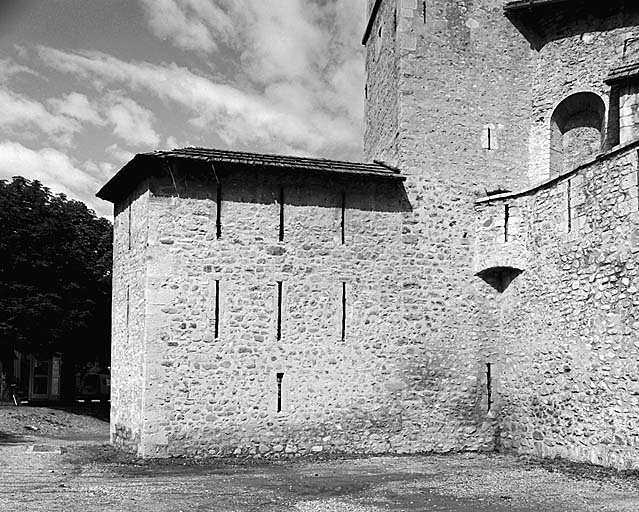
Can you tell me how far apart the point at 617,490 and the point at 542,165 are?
742 centimetres

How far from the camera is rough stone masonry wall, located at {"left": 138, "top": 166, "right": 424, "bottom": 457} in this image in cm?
1334

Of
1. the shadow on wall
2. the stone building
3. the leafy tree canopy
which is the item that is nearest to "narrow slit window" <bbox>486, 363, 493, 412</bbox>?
the stone building

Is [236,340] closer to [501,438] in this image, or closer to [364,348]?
[364,348]

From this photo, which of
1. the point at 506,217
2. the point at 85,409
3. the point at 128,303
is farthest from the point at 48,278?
the point at 506,217

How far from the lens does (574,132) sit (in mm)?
15523

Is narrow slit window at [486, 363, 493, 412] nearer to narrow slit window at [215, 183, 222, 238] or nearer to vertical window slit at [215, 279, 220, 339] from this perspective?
vertical window slit at [215, 279, 220, 339]

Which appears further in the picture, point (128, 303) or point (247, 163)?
point (128, 303)

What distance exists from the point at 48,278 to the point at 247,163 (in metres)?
15.7

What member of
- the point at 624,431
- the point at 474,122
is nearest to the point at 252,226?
the point at 474,122

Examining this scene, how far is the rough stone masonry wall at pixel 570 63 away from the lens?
48.4 feet

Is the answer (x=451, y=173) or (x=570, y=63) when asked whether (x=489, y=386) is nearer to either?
(x=451, y=173)

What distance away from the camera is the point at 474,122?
15.3m

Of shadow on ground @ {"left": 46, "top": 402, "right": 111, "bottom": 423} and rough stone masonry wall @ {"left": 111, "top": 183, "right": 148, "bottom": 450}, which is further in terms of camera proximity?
shadow on ground @ {"left": 46, "top": 402, "right": 111, "bottom": 423}

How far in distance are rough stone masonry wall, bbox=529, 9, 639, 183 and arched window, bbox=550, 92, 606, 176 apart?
0.14 m
